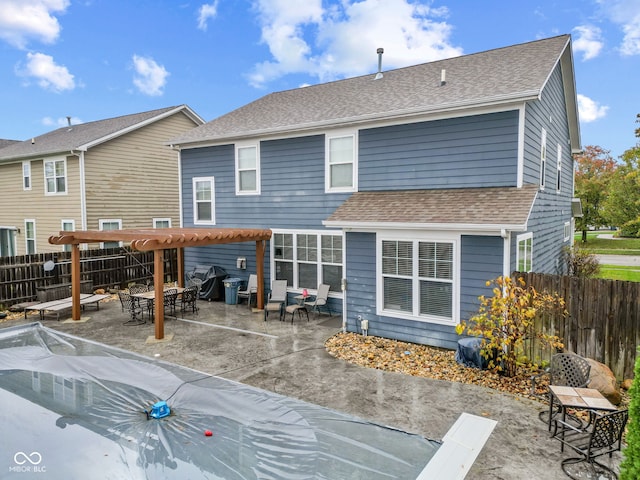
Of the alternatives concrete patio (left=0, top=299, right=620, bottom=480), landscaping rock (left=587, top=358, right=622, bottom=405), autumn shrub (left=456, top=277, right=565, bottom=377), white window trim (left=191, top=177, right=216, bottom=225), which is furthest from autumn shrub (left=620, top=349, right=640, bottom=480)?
white window trim (left=191, top=177, right=216, bottom=225)

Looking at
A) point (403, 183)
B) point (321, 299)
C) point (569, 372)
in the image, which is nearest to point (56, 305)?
point (321, 299)

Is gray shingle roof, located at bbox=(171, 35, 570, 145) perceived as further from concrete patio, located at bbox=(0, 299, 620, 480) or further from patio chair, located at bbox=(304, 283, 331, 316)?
concrete patio, located at bbox=(0, 299, 620, 480)

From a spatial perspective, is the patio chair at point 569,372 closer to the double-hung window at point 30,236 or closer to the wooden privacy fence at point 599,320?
the wooden privacy fence at point 599,320

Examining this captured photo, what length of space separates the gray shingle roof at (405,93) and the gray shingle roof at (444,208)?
1.90 metres

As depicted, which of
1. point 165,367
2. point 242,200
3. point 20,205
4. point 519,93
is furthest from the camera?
point 20,205

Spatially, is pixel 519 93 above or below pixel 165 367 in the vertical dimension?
above

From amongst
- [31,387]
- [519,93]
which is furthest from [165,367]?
[519,93]

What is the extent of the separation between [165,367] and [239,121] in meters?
9.31

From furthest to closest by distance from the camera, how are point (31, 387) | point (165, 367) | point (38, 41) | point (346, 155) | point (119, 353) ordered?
point (38, 41)
point (346, 155)
point (119, 353)
point (165, 367)
point (31, 387)

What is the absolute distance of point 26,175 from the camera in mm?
18578

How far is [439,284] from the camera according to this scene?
8.55 meters

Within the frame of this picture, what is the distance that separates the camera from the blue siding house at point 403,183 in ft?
27.6

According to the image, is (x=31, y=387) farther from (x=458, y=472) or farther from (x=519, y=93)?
(x=519, y=93)

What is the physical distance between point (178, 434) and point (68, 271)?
11684 mm
